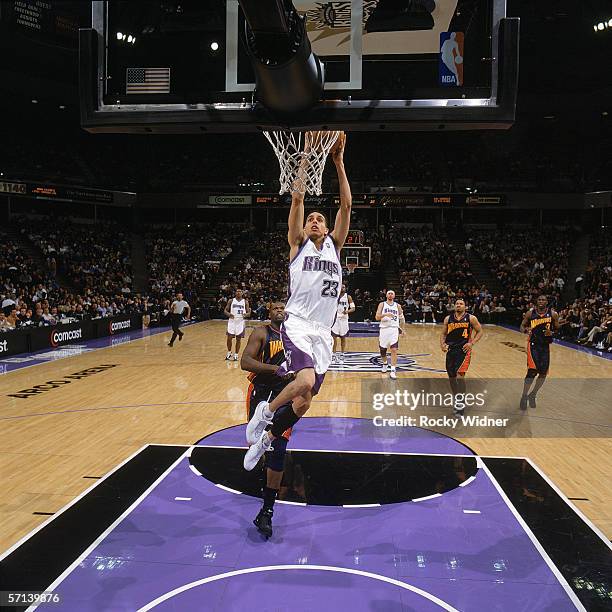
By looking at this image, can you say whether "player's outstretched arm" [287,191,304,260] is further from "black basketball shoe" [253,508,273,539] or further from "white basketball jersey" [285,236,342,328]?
"black basketball shoe" [253,508,273,539]

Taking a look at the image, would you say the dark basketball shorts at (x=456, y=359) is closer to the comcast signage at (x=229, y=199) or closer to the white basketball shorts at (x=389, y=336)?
the white basketball shorts at (x=389, y=336)

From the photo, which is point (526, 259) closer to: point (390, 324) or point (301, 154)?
point (390, 324)

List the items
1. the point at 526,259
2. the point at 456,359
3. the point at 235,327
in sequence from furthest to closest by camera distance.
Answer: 1. the point at 526,259
2. the point at 235,327
3. the point at 456,359

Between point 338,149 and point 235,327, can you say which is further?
point 235,327

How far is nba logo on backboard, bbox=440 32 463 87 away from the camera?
396cm

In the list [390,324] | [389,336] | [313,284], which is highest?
[313,284]

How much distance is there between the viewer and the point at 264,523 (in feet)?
13.7

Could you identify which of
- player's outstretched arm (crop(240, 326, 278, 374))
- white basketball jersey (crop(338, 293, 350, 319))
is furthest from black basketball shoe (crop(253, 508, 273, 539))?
white basketball jersey (crop(338, 293, 350, 319))

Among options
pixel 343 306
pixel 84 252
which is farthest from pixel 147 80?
pixel 84 252

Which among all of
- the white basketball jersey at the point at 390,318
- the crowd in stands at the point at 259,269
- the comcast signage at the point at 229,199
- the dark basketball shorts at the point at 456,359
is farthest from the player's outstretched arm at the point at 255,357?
the comcast signage at the point at 229,199

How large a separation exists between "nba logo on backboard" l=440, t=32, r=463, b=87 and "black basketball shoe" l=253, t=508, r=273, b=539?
3.36 m

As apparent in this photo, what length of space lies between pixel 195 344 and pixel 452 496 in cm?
1208

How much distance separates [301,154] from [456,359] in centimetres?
431

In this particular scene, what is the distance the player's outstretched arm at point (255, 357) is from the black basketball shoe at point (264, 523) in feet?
3.89
